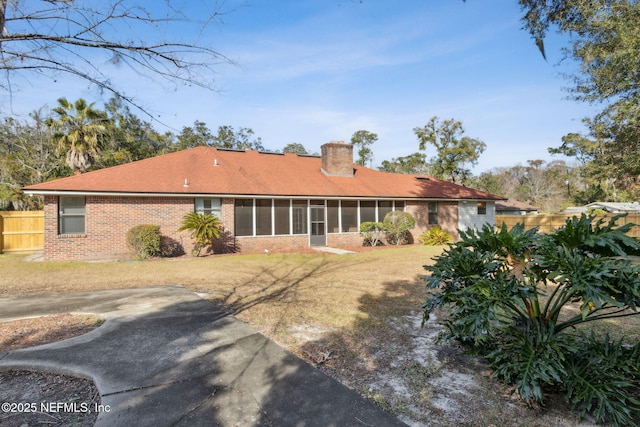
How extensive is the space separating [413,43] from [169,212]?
37.2ft

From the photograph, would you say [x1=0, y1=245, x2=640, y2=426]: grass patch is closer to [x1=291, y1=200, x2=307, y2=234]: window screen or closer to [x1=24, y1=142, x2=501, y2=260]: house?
[x1=24, y1=142, x2=501, y2=260]: house

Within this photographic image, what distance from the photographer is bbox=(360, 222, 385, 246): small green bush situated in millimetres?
17450

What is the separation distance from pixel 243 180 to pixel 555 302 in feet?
48.3

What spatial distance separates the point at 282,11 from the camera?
5.39 meters

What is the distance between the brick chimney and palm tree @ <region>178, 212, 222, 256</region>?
8.71m

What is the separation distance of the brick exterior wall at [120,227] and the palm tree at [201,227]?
2.11 ft

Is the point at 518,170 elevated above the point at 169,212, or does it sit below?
above

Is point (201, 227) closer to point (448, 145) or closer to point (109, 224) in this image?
point (109, 224)

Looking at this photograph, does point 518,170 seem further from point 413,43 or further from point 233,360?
point 233,360

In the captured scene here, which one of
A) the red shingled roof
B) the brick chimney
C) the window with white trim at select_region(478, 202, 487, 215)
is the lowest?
the window with white trim at select_region(478, 202, 487, 215)

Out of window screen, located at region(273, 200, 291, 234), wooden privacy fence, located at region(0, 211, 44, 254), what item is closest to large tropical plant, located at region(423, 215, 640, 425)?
window screen, located at region(273, 200, 291, 234)

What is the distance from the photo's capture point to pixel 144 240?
1238cm

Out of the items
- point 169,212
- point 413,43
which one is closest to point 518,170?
point 413,43

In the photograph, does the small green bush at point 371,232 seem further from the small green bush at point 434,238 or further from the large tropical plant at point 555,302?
the large tropical plant at point 555,302
